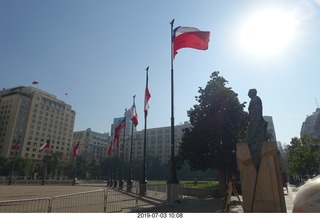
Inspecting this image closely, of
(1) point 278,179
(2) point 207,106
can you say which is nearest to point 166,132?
(2) point 207,106

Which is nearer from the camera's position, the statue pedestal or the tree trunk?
the statue pedestal

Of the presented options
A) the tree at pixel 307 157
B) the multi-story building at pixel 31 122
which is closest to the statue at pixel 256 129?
the tree at pixel 307 157

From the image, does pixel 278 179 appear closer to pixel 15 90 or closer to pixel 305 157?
pixel 305 157

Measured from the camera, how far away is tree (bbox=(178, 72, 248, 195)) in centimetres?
1870

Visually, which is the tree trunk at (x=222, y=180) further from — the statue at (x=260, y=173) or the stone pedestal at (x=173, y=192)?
A: the statue at (x=260, y=173)

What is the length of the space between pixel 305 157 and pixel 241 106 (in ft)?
54.9

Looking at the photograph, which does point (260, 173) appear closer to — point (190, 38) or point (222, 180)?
point (190, 38)

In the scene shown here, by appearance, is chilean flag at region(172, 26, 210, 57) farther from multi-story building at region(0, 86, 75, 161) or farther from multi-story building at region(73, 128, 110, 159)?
multi-story building at region(73, 128, 110, 159)

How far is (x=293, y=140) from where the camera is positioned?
36.4 meters

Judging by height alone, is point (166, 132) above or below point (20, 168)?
above

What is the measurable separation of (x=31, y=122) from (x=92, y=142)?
38.5 metres

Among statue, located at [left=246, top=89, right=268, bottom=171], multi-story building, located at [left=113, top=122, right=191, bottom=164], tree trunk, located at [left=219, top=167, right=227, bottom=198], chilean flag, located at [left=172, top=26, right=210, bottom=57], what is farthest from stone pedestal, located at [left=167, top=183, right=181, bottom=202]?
multi-story building, located at [left=113, top=122, right=191, bottom=164]

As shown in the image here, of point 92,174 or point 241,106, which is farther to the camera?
point 92,174

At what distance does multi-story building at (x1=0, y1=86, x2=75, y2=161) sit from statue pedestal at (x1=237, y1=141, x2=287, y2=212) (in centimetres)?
8848
